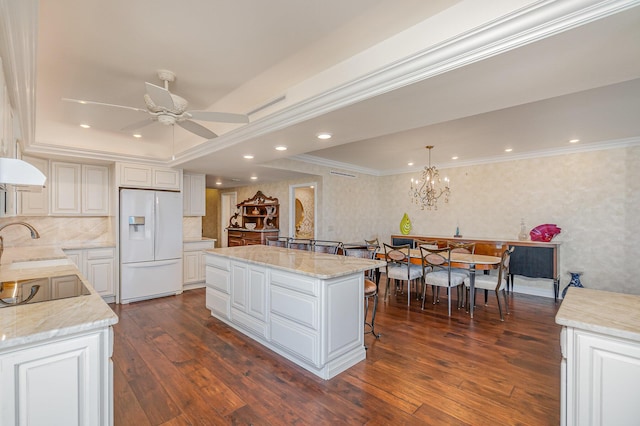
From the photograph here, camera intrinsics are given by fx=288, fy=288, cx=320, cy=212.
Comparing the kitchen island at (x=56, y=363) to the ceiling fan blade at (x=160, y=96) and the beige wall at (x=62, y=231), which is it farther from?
the beige wall at (x=62, y=231)

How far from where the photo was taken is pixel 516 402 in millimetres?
2102

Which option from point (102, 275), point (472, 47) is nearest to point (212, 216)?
point (102, 275)

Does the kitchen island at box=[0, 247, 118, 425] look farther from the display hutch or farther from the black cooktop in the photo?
the display hutch

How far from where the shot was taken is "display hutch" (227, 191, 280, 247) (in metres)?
6.79

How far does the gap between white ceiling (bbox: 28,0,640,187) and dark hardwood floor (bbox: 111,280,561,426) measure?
2158 mm

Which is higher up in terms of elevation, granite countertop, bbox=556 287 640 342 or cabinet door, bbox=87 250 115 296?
granite countertop, bbox=556 287 640 342

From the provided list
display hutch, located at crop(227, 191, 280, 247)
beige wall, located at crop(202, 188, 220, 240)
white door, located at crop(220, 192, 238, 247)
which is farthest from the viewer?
beige wall, located at crop(202, 188, 220, 240)

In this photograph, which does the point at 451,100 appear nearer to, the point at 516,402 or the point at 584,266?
the point at 516,402

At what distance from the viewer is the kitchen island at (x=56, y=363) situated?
1.14 metres

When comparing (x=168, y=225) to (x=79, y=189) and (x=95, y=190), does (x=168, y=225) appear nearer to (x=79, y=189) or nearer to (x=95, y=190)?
(x=95, y=190)

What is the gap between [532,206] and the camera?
5164mm

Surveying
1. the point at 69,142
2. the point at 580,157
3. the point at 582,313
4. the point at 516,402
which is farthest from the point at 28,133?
the point at 580,157

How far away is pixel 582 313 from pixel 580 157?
4691 millimetres

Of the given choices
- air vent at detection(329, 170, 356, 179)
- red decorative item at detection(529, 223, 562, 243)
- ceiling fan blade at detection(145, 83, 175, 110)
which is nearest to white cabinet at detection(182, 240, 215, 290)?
air vent at detection(329, 170, 356, 179)
